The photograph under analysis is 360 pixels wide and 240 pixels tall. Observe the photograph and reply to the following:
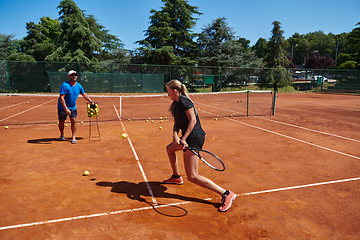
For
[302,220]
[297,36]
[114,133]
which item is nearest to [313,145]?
[302,220]

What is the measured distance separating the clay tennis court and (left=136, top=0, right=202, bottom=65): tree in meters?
27.8

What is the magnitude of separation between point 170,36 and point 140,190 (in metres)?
33.8

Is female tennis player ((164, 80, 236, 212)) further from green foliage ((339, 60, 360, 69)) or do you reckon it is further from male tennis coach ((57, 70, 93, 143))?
green foliage ((339, 60, 360, 69))

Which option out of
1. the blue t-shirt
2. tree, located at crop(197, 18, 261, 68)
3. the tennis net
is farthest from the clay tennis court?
tree, located at crop(197, 18, 261, 68)

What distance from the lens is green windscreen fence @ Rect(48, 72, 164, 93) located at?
1035 inches

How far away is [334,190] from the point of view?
4277 mm

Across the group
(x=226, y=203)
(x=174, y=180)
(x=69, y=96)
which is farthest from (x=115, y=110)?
(x=226, y=203)

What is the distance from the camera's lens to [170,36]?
35.3 m

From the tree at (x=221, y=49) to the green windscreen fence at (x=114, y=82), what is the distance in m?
11.3

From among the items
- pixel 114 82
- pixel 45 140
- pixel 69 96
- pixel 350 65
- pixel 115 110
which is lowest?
pixel 45 140

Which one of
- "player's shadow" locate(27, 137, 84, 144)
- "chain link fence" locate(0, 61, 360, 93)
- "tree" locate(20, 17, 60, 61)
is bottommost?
"player's shadow" locate(27, 137, 84, 144)

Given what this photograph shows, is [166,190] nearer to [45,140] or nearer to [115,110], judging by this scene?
[45,140]

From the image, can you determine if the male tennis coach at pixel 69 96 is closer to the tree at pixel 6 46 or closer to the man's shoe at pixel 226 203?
the man's shoe at pixel 226 203

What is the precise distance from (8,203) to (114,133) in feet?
15.9
